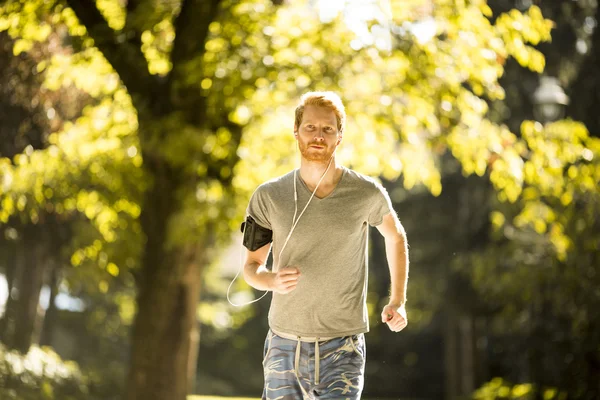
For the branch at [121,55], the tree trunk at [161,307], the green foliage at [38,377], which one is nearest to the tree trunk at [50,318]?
the green foliage at [38,377]

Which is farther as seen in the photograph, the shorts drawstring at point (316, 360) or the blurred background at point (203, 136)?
the blurred background at point (203, 136)

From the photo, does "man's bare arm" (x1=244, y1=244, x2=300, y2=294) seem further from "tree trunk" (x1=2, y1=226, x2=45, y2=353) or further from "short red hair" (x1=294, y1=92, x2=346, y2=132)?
"tree trunk" (x1=2, y1=226, x2=45, y2=353)

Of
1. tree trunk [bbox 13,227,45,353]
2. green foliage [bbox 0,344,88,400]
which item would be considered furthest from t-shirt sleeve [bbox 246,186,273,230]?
tree trunk [bbox 13,227,45,353]

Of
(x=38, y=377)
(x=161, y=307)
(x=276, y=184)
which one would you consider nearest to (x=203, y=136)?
(x=161, y=307)

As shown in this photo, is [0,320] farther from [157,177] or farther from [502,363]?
[502,363]

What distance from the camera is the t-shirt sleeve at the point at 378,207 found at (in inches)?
130

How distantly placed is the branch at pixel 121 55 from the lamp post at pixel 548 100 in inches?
288

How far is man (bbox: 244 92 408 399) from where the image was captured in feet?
10.5

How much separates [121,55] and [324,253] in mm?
5149

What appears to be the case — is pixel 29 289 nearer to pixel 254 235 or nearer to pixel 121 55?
pixel 121 55

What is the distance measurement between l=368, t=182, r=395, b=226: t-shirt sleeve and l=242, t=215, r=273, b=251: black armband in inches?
16.3

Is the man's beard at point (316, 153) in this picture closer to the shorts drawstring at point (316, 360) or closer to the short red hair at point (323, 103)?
the short red hair at point (323, 103)

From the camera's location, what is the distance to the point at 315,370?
3.20m

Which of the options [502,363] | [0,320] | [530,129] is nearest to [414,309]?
[502,363]
